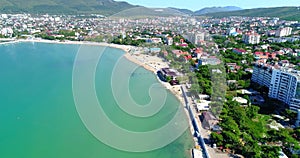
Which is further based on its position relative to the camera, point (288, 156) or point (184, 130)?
point (184, 130)

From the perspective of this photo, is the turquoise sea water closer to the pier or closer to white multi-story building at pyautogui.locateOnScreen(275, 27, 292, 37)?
the pier

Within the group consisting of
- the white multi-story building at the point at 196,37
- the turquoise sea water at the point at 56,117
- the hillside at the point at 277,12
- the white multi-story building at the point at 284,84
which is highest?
the hillside at the point at 277,12

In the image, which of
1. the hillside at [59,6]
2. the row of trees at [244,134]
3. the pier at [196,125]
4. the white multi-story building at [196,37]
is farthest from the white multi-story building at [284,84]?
the hillside at [59,6]

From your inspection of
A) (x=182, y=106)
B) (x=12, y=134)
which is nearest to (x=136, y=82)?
(x=182, y=106)

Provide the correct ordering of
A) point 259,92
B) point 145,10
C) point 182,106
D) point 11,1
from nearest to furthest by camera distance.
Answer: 1. point 145,10
2. point 182,106
3. point 259,92
4. point 11,1

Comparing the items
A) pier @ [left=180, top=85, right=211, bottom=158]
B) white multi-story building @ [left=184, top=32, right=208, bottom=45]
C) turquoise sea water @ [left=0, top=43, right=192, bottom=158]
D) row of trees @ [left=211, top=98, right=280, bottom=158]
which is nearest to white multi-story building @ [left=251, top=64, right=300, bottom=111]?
row of trees @ [left=211, top=98, right=280, bottom=158]

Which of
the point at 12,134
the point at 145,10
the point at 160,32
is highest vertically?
the point at 145,10

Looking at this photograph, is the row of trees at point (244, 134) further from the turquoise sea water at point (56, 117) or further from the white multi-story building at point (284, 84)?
the white multi-story building at point (284, 84)

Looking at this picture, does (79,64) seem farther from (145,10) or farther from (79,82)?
(145,10)
